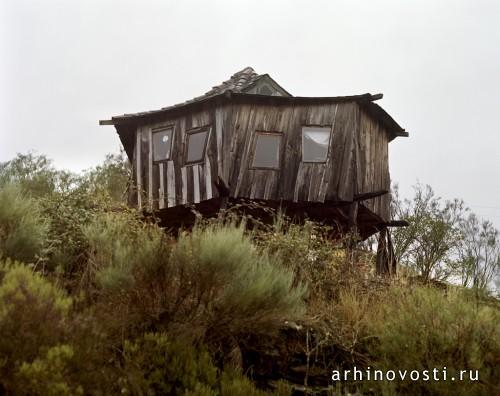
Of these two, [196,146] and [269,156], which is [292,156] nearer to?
[269,156]

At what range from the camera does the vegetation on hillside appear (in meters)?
4.07

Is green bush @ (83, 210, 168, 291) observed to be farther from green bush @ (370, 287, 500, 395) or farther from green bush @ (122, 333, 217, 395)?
green bush @ (370, 287, 500, 395)

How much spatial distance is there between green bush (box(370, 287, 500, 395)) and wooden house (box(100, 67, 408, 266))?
7988mm

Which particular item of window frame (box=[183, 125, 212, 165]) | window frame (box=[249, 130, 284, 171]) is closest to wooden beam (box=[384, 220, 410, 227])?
window frame (box=[249, 130, 284, 171])

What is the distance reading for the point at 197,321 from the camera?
5312mm

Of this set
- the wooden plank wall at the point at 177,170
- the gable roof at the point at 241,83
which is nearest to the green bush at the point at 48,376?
the wooden plank wall at the point at 177,170

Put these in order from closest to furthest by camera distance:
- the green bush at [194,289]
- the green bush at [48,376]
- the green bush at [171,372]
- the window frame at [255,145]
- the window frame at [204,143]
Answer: the green bush at [48,376]
the green bush at [171,372]
the green bush at [194,289]
the window frame at [255,145]
the window frame at [204,143]

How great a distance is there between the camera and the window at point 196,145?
49.6 ft

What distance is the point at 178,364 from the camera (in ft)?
15.7

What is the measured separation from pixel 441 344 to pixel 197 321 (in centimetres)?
240

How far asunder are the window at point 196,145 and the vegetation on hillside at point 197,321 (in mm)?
7880

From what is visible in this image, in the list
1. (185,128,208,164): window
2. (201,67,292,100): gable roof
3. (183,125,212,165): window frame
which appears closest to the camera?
(183,125,212,165): window frame

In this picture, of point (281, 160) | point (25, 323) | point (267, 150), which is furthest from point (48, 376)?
point (267, 150)

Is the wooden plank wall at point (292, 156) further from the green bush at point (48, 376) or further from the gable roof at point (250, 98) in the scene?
the green bush at point (48, 376)
